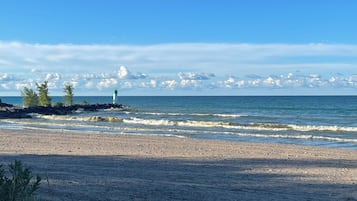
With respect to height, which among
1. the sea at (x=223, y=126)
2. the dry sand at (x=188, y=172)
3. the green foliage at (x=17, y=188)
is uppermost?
the green foliage at (x=17, y=188)

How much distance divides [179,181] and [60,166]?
11.5ft

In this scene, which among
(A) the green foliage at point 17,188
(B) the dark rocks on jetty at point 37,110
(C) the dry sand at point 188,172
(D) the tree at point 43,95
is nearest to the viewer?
(A) the green foliage at point 17,188

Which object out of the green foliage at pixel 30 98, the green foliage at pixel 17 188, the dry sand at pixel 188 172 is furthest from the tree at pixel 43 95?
the green foliage at pixel 17 188

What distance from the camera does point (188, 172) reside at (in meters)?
12.3

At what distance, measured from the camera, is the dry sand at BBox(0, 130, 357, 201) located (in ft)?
29.3

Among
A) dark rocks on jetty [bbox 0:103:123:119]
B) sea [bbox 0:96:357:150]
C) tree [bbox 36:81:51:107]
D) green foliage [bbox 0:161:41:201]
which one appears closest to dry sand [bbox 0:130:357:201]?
green foliage [bbox 0:161:41:201]

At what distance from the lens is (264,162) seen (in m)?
15.2

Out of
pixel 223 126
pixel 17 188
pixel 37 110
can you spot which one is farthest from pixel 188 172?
pixel 37 110

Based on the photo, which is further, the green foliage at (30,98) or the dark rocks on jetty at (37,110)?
the green foliage at (30,98)

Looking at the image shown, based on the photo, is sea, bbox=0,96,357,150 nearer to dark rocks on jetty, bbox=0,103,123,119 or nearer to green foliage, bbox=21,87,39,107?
dark rocks on jetty, bbox=0,103,123,119

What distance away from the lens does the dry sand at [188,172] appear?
892cm

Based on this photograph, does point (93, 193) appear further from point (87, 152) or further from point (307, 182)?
point (87, 152)

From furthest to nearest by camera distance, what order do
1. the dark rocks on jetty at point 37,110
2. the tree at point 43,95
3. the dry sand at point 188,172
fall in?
1. the tree at point 43,95
2. the dark rocks on jetty at point 37,110
3. the dry sand at point 188,172

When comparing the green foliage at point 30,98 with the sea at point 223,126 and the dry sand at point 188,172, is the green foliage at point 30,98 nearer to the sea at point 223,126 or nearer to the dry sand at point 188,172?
the sea at point 223,126
